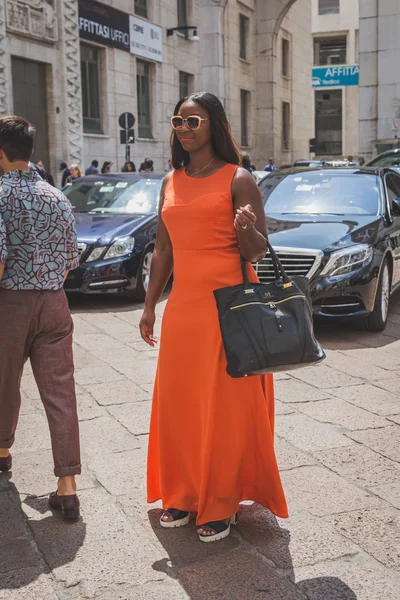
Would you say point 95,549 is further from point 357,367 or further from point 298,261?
point 298,261

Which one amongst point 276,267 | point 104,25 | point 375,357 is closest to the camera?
point 276,267

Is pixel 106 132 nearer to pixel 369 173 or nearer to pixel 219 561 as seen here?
pixel 369 173

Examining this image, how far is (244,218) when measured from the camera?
3.08m

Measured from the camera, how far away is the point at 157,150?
28.3 meters

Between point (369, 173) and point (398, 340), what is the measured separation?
7.26 feet

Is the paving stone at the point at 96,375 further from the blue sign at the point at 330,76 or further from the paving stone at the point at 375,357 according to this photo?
the blue sign at the point at 330,76

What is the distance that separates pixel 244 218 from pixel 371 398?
2.92m

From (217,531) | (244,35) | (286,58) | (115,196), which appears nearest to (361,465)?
(217,531)

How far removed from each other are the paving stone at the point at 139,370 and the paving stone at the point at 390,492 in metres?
2.46

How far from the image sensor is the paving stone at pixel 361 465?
4.11 m

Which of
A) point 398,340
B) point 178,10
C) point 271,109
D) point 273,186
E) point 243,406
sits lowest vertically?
point 398,340

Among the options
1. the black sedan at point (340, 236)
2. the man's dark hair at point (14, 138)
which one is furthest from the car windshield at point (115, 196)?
the man's dark hair at point (14, 138)

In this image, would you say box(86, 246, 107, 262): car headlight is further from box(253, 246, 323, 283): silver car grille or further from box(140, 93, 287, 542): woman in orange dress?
box(140, 93, 287, 542): woman in orange dress

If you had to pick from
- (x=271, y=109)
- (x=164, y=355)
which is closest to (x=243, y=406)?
(x=164, y=355)
